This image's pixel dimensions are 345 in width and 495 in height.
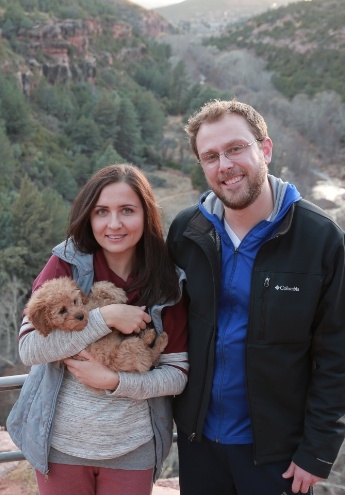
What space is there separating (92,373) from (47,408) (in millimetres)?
259

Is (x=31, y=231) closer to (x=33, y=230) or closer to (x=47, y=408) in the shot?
(x=33, y=230)

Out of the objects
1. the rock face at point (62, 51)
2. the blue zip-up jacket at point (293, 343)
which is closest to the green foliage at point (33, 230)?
the blue zip-up jacket at point (293, 343)

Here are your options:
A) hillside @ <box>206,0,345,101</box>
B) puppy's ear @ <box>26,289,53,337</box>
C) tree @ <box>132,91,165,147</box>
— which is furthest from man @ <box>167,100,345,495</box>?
hillside @ <box>206,0,345,101</box>

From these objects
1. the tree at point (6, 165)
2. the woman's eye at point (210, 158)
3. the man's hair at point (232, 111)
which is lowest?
the woman's eye at point (210, 158)

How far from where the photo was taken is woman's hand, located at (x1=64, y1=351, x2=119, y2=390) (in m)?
2.26

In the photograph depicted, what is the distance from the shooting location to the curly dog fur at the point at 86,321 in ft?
7.45

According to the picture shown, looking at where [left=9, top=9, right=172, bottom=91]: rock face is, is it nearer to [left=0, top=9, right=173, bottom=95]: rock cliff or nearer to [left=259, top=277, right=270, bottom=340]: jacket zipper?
[left=0, top=9, right=173, bottom=95]: rock cliff

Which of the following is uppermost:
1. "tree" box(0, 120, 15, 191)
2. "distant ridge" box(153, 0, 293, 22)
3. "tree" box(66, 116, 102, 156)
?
"distant ridge" box(153, 0, 293, 22)

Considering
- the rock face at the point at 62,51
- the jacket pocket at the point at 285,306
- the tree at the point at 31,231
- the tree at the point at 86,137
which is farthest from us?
the rock face at the point at 62,51

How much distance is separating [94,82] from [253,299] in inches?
1994

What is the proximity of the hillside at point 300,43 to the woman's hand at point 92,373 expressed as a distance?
1826 inches

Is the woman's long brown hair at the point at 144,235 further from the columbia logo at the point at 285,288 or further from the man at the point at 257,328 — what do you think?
the columbia logo at the point at 285,288

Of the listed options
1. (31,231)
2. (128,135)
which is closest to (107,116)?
(128,135)

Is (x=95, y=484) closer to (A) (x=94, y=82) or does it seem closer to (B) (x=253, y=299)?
(B) (x=253, y=299)
